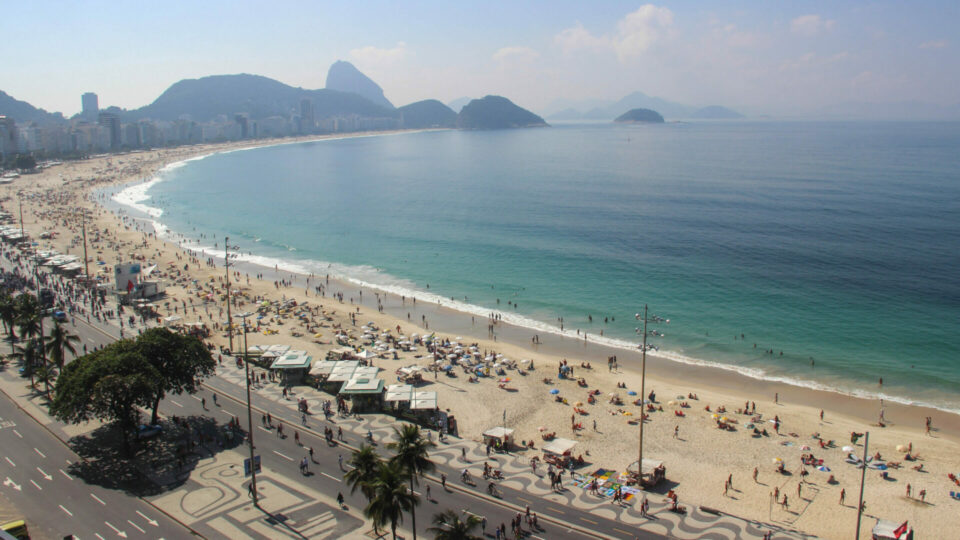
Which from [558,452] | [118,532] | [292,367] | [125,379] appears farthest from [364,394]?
[118,532]

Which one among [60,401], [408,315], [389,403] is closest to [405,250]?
[408,315]

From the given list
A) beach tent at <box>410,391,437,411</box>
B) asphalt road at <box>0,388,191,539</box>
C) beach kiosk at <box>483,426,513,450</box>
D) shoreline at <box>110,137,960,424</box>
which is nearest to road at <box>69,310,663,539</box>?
beach kiosk at <box>483,426,513,450</box>

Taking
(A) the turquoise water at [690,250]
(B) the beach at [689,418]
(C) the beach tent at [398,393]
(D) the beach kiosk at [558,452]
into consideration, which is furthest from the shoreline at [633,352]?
(C) the beach tent at [398,393]

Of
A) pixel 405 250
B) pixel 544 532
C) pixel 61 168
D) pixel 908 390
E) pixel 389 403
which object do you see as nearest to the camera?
pixel 544 532

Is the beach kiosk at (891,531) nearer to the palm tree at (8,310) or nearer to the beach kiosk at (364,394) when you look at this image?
the beach kiosk at (364,394)

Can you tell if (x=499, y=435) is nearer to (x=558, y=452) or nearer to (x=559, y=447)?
(x=559, y=447)

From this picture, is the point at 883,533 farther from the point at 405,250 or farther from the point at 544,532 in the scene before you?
the point at 405,250
